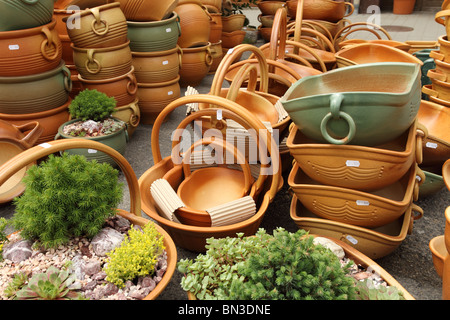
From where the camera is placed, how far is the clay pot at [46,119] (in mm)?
2318

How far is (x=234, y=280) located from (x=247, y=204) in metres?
0.52

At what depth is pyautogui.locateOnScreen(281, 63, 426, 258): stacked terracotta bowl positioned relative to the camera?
4.38 ft

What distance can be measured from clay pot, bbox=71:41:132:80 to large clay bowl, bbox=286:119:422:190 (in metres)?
1.62

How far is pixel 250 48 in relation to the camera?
6.14 ft

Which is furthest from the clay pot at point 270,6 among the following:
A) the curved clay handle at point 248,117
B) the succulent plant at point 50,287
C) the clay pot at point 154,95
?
the succulent plant at point 50,287

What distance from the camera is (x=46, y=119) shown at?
7.93 ft

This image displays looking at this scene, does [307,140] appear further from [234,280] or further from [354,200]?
[234,280]

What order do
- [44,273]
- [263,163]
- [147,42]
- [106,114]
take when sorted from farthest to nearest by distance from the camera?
1. [147,42]
2. [106,114]
3. [263,163]
4. [44,273]

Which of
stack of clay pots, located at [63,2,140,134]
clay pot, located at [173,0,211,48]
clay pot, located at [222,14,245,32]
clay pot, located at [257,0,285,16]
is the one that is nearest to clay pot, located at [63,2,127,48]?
stack of clay pots, located at [63,2,140,134]

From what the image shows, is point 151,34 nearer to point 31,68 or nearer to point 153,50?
point 153,50

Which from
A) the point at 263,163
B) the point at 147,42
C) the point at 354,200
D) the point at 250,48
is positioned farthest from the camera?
the point at 147,42

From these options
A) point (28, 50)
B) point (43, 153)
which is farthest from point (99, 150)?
point (28, 50)
